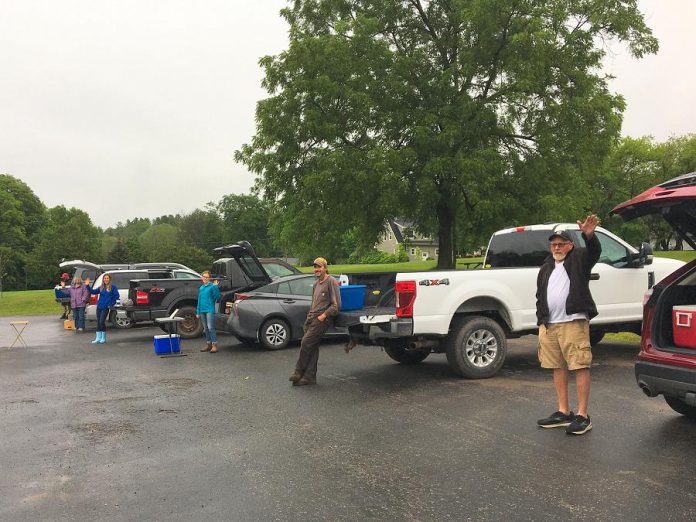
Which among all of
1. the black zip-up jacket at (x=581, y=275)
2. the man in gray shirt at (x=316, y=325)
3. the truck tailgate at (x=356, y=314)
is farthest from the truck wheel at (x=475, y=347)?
the black zip-up jacket at (x=581, y=275)

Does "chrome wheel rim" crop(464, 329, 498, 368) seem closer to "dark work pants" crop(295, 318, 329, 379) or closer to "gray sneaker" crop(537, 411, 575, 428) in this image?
"dark work pants" crop(295, 318, 329, 379)

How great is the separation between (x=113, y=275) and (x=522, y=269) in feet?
42.1

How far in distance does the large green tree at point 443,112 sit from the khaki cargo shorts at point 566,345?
13981 mm

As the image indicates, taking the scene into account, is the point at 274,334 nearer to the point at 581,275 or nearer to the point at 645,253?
the point at 645,253

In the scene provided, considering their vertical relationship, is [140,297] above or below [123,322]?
above

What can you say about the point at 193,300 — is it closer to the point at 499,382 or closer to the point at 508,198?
the point at 499,382

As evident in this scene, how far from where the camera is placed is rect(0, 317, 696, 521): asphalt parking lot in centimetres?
392

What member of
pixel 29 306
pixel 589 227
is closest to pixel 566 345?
pixel 589 227

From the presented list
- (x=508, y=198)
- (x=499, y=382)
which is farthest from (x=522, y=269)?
(x=508, y=198)

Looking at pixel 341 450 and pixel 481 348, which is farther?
pixel 481 348

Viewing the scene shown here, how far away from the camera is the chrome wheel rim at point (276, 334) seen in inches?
466

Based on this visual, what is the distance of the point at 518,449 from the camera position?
16.4 ft

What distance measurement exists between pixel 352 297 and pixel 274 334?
3.70 m

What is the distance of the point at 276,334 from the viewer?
Answer: 11.9 m
